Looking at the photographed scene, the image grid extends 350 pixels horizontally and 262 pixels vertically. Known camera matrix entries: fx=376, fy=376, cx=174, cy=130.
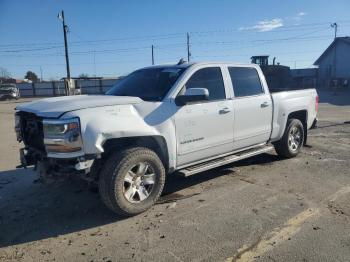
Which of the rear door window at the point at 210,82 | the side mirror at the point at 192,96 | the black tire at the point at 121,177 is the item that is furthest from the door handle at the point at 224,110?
the black tire at the point at 121,177

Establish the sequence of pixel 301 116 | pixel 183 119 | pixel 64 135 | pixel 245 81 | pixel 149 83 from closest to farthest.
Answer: pixel 64 135
pixel 183 119
pixel 149 83
pixel 245 81
pixel 301 116

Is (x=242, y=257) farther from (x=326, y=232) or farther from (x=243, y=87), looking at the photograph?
(x=243, y=87)

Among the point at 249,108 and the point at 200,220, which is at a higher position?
the point at 249,108

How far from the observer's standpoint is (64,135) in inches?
167

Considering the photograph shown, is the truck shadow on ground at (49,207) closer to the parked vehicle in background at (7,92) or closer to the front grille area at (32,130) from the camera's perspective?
the front grille area at (32,130)

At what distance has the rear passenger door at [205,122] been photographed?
5277 millimetres

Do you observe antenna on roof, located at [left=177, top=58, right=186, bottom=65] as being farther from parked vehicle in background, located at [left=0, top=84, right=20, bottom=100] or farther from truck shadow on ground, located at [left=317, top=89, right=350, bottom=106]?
parked vehicle in background, located at [left=0, top=84, right=20, bottom=100]

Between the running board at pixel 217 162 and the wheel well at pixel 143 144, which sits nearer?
the wheel well at pixel 143 144

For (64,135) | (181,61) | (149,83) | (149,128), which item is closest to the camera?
(64,135)

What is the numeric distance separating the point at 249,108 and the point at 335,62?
50725 millimetres

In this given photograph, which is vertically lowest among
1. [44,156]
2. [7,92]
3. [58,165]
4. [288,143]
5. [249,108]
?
[288,143]

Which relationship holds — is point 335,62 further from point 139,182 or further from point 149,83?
point 139,182

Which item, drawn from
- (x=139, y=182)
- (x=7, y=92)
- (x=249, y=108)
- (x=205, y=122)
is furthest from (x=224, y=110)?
(x=7, y=92)

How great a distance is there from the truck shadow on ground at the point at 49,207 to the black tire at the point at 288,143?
4.50 ft
